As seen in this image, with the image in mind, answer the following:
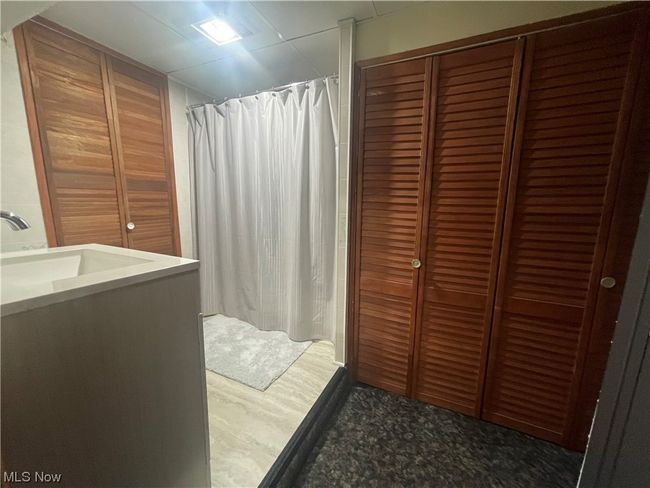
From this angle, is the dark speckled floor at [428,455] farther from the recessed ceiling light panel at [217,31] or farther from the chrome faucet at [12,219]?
the recessed ceiling light panel at [217,31]

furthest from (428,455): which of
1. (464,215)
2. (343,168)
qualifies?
(343,168)

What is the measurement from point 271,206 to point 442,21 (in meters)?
1.42

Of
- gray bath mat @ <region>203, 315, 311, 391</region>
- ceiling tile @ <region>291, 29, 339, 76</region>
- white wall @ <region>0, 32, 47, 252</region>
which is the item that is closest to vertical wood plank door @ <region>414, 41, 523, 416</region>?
ceiling tile @ <region>291, 29, 339, 76</region>

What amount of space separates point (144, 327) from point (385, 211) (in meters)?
1.13

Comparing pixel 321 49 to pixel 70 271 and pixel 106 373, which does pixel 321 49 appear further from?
pixel 106 373

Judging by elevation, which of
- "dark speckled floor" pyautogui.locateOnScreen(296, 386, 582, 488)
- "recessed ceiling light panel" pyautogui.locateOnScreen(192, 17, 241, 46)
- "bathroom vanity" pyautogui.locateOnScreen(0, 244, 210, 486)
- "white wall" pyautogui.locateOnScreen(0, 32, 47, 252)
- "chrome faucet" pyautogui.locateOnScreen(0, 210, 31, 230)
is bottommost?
"dark speckled floor" pyautogui.locateOnScreen(296, 386, 582, 488)

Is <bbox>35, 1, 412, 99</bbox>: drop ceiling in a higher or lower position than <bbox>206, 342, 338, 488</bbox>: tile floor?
higher

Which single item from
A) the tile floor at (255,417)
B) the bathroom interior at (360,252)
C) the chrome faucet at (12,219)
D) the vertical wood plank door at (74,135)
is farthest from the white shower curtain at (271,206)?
the chrome faucet at (12,219)

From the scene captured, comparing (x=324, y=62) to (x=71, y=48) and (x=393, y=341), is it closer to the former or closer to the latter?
(x=71, y=48)

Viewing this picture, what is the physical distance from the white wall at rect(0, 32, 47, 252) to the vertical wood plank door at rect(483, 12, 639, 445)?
2293mm

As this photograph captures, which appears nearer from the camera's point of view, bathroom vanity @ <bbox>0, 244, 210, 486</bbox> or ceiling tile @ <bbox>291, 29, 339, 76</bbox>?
bathroom vanity @ <bbox>0, 244, 210, 486</bbox>

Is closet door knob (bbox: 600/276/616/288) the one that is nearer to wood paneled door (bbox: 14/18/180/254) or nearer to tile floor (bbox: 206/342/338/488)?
tile floor (bbox: 206/342/338/488)

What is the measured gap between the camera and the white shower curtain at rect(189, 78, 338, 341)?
69.2 inches

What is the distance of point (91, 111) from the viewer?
1520mm
